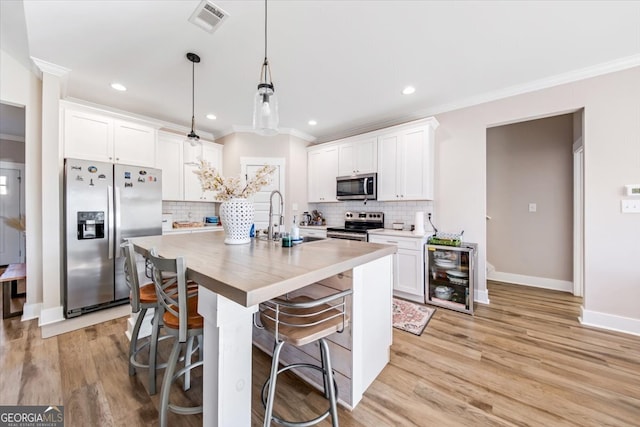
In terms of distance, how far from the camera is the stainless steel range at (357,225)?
3672 mm

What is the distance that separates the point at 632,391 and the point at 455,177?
2441 millimetres

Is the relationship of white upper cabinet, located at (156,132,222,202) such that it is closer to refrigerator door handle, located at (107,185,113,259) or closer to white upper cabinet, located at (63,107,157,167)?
white upper cabinet, located at (63,107,157,167)

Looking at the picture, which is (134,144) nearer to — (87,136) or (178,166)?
(87,136)

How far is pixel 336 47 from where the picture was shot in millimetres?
2186

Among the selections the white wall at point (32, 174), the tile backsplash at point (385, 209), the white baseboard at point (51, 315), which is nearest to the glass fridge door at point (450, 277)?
the tile backsplash at point (385, 209)

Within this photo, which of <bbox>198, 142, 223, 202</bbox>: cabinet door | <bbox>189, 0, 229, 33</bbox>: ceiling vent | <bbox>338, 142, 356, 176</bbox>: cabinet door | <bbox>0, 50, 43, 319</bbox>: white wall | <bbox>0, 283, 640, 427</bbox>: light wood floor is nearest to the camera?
<bbox>0, 283, 640, 427</bbox>: light wood floor

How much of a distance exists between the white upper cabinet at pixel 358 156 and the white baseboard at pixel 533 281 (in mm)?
2765

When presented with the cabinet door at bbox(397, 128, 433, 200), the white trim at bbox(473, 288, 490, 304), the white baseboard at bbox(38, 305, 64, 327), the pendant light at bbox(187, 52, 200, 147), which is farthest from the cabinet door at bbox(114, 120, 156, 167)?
the white trim at bbox(473, 288, 490, 304)

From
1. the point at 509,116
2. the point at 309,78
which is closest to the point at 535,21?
the point at 509,116

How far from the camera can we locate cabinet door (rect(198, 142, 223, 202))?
430cm

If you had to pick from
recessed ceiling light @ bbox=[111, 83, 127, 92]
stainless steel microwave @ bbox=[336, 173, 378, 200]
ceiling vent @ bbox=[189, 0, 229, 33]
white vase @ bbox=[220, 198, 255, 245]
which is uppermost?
recessed ceiling light @ bbox=[111, 83, 127, 92]

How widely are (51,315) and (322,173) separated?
12.9 ft

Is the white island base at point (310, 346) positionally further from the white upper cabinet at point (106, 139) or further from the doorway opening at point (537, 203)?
the doorway opening at point (537, 203)

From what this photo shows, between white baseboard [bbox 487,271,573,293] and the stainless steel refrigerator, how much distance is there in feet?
16.7
